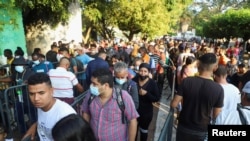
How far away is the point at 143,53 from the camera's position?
8.27 metres

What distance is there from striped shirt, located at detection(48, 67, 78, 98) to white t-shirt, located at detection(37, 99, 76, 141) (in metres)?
1.93

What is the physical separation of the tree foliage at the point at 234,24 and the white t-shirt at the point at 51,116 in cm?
2346

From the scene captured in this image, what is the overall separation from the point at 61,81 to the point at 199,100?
7.84 ft

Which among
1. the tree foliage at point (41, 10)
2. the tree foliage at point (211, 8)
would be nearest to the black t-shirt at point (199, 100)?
the tree foliage at point (41, 10)

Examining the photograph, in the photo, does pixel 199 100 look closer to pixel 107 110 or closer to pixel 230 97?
pixel 230 97

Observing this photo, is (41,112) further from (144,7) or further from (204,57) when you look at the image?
(144,7)

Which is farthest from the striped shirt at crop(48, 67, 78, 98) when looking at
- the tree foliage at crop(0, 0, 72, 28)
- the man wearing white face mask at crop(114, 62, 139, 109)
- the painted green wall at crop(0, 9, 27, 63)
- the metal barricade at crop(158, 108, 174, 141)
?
the painted green wall at crop(0, 9, 27, 63)

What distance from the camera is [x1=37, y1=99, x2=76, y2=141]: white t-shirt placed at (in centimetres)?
259

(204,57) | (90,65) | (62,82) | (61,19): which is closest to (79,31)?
(61,19)

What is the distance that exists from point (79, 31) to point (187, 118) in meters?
14.1

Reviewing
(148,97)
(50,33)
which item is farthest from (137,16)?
(148,97)

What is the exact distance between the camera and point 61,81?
469 centimetres

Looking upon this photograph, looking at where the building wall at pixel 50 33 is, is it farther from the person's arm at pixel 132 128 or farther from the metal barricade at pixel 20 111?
the person's arm at pixel 132 128

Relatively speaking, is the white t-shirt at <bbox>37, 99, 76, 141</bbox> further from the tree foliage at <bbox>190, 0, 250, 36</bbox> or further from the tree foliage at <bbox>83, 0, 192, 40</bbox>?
the tree foliage at <bbox>190, 0, 250, 36</bbox>
